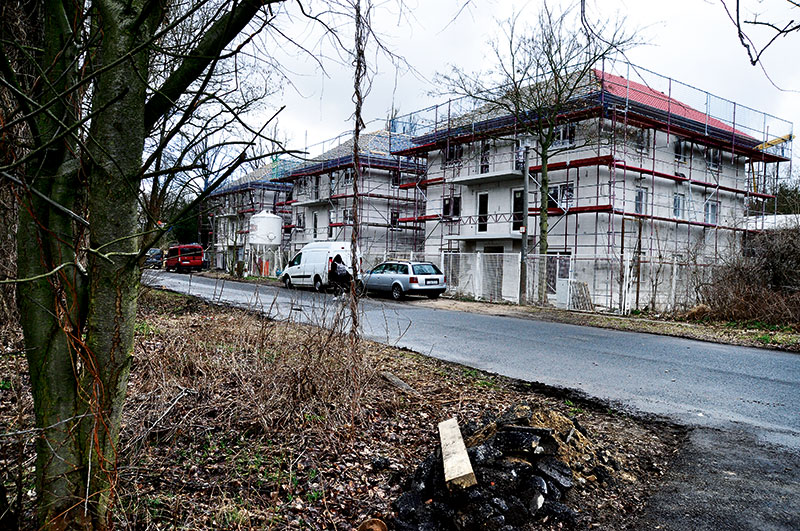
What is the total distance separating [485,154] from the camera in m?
30.1

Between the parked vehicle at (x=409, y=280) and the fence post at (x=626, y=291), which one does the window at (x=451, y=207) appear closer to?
the parked vehicle at (x=409, y=280)

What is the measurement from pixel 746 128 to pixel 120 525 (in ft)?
115

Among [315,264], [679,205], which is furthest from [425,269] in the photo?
[679,205]

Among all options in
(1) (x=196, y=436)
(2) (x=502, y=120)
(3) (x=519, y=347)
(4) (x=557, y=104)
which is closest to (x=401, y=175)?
(2) (x=502, y=120)

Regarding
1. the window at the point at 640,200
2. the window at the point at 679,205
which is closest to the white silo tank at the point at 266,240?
the window at the point at 640,200

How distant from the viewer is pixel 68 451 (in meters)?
2.20

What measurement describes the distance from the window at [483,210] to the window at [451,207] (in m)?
1.76

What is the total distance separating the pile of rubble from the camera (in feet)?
10.7

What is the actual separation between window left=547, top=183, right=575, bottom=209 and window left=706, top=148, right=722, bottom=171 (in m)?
9.33

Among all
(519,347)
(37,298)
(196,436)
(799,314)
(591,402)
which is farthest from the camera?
(799,314)

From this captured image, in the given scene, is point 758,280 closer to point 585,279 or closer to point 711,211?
point 585,279

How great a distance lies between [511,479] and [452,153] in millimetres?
30183

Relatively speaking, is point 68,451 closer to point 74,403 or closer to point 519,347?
point 74,403

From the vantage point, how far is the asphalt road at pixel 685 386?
358 centimetres
